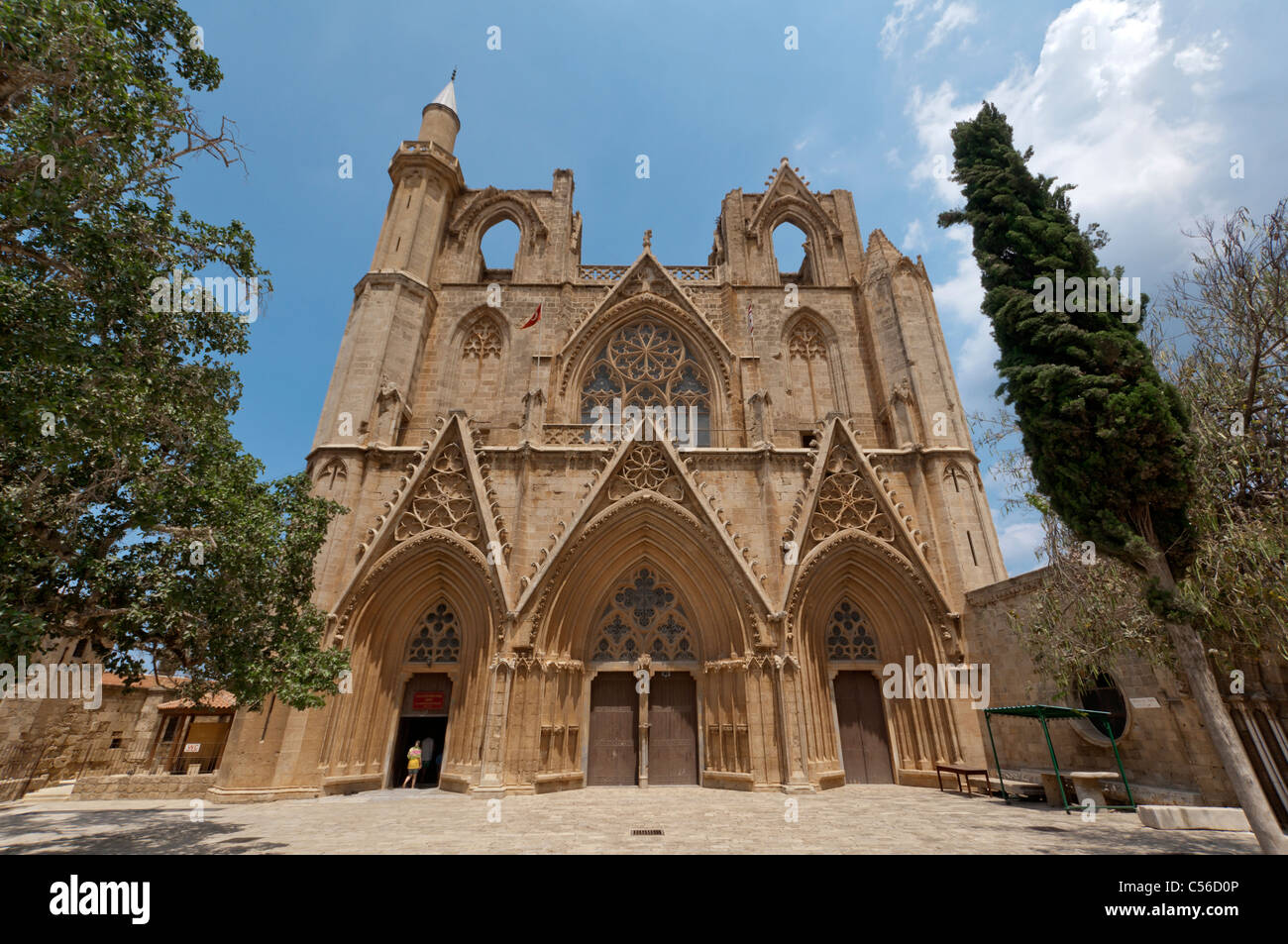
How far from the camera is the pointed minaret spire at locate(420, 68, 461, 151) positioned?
64.6 feet

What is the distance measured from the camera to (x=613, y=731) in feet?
43.1

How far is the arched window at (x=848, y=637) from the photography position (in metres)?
13.7

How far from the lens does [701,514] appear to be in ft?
44.6

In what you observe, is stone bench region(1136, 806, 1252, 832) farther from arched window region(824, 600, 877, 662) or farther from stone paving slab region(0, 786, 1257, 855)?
arched window region(824, 600, 877, 662)

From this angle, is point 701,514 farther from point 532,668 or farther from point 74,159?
point 74,159

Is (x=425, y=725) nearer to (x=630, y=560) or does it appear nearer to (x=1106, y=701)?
(x=630, y=560)

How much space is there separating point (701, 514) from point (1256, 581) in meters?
9.20

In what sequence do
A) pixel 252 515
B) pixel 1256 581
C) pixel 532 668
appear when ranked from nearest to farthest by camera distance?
pixel 1256 581 < pixel 252 515 < pixel 532 668

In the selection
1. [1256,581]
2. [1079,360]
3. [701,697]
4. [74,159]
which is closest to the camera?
[74,159]

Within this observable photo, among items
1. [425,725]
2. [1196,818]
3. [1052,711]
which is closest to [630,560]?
[425,725]

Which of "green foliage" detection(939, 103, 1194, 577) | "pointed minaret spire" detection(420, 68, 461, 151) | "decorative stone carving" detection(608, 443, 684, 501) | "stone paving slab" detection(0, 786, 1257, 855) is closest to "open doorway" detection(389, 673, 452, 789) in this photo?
"stone paving slab" detection(0, 786, 1257, 855)

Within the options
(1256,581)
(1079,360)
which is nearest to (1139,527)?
(1256,581)

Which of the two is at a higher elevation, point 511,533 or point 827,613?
point 511,533
